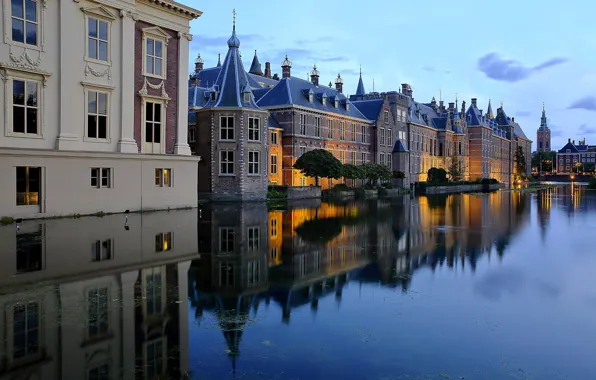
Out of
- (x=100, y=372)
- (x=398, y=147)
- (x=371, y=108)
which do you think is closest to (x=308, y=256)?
(x=100, y=372)

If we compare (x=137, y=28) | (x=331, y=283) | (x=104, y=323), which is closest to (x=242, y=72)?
(x=137, y=28)

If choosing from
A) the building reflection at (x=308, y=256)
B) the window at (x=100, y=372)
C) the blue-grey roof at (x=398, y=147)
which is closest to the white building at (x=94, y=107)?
the building reflection at (x=308, y=256)

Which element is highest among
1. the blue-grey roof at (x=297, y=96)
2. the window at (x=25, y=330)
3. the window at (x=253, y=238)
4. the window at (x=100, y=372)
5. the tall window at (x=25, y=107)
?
the blue-grey roof at (x=297, y=96)

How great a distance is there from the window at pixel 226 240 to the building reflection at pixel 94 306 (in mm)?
1005

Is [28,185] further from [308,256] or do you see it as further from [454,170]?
[454,170]

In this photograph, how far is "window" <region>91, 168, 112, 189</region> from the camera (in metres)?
25.0

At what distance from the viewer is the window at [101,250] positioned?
1316 centimetres

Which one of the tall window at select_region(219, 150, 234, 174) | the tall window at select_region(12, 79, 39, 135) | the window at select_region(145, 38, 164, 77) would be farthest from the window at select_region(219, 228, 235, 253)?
the tall window at select_region(219, 150, 234, 174)

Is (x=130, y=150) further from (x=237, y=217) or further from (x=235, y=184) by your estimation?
(x=235, y=184)

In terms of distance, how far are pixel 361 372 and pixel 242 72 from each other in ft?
135

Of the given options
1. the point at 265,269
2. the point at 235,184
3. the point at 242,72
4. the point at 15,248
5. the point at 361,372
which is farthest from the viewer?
the point at 242,72

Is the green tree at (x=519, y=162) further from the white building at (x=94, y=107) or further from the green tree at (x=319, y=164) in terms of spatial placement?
the white building at (x=94, y=107)

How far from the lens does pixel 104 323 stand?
7848mm

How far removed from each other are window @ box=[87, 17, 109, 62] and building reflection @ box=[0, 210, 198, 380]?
11794 mm
